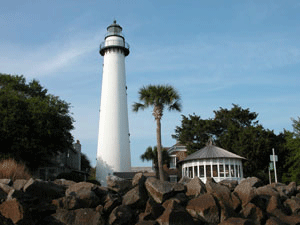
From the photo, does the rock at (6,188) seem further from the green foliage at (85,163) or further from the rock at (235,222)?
the green foliage at (85,163)

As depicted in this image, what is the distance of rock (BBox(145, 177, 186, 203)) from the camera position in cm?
1554

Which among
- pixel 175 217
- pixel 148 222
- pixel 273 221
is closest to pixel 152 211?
pixel 148 222

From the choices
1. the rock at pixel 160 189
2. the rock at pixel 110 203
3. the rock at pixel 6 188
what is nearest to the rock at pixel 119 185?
the rock at pixel 110 203

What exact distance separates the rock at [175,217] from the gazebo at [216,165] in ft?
62.0

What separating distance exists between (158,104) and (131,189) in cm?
1377

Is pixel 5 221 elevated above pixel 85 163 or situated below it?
below

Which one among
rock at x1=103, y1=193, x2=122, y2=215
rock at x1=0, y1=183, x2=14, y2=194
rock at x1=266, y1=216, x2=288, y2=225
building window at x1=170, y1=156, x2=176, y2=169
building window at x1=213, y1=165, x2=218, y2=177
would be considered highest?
building window at x1=170, y1=156, x2=176, y2=169

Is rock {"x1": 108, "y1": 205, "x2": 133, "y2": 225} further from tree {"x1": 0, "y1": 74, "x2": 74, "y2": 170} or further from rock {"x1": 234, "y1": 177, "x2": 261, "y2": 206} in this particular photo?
tree {"x1": 0, "y1": 74, "x2": 74, "y2": 170}

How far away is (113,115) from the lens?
111ft

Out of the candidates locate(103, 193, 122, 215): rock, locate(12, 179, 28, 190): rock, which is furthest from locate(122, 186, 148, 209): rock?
locate(12, 179, 28, 190): rock

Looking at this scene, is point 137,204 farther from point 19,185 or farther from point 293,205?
point 293,205

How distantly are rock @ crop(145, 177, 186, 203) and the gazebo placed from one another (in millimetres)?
16844

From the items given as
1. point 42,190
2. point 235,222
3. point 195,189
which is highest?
point 42,190

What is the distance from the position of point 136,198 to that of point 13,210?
540 centimetres
